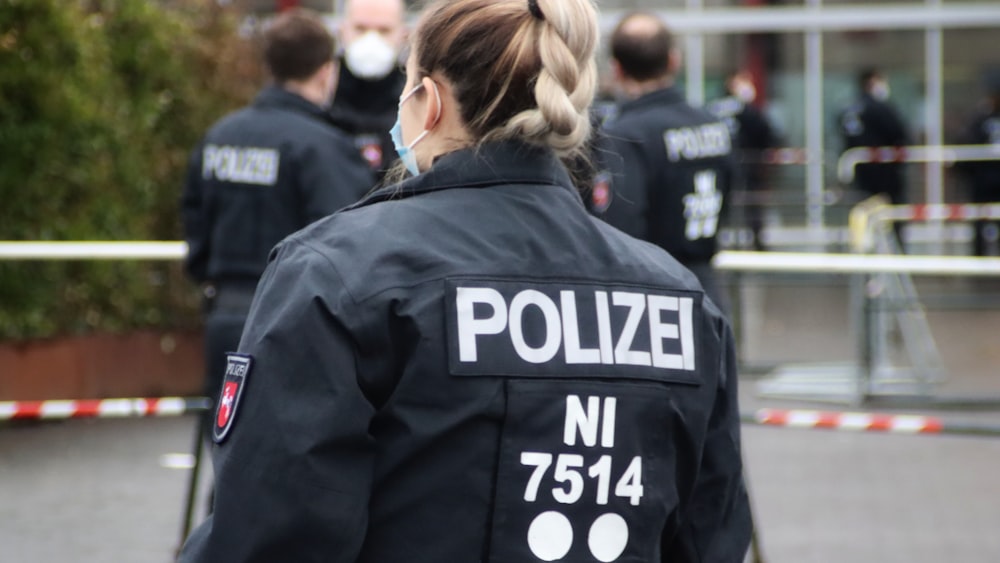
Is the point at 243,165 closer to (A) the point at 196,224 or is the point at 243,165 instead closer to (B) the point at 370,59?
(A) the point at 196,224

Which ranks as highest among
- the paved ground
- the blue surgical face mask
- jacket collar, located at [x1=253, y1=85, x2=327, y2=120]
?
the blue surgical face mask

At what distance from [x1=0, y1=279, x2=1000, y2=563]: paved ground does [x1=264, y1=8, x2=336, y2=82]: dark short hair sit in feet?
6.62

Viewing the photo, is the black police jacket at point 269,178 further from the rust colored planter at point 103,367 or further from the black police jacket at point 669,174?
the rust colored planter at point 103,367

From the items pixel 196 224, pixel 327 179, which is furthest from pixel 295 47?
pixel 196 224

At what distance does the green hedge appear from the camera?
841 centimetres

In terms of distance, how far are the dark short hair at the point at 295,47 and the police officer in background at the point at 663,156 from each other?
108cm

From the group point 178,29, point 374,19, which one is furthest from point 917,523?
point 178,29

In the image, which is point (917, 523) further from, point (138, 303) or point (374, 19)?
point (138, 303)

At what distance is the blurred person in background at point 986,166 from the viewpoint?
1400cm

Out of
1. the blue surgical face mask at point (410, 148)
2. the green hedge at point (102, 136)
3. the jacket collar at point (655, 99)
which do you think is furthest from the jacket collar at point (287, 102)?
the green hedge at point (102, 136)

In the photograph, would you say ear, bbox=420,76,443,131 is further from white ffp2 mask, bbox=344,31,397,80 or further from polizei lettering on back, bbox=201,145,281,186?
white ffp2 mask, bbox=344,31,397,80

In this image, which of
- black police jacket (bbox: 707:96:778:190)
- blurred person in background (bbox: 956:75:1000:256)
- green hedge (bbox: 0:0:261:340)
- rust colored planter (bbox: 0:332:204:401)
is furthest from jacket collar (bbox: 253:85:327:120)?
black police jacket (bbox: 707:96:778:190)

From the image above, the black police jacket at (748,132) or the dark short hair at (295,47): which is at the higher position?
the dark short hair at (295,47)

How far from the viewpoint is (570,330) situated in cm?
203
